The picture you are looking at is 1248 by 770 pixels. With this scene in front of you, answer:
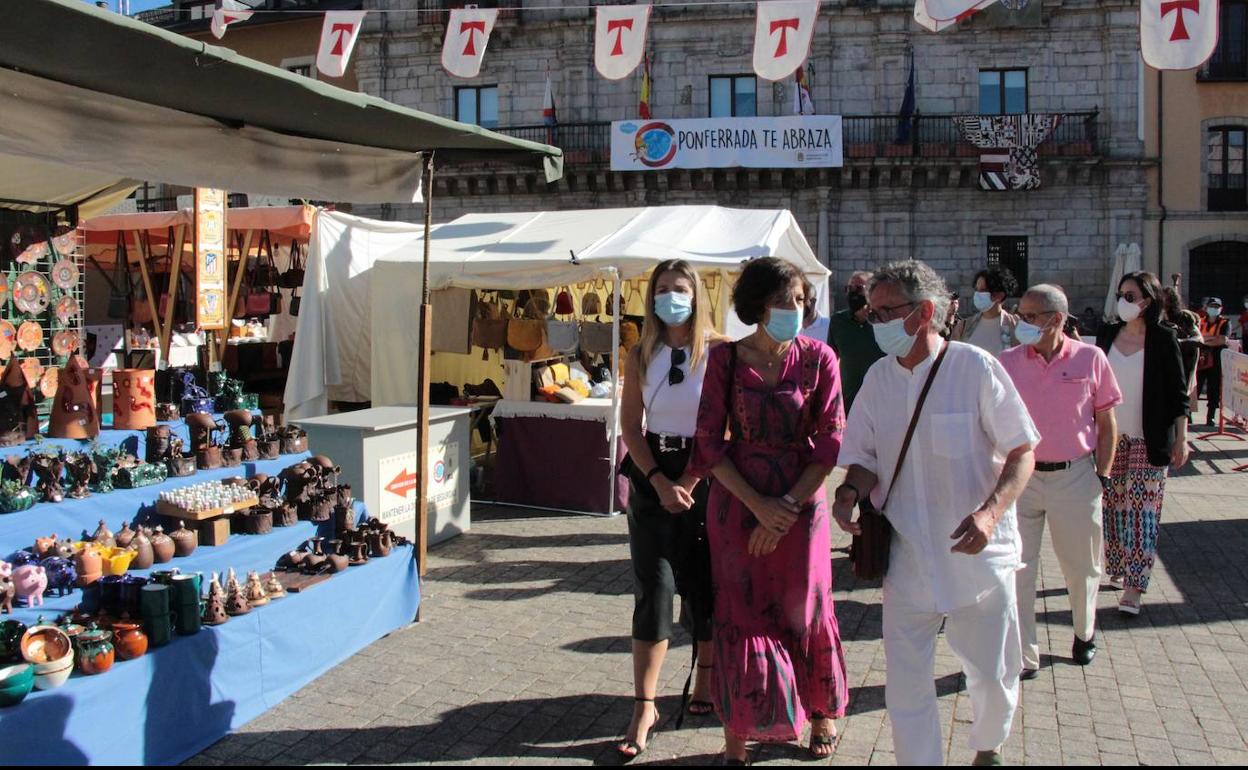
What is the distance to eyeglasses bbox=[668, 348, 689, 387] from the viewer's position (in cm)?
375

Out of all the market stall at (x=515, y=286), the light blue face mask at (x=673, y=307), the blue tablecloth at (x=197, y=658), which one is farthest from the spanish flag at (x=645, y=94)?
the light blue face mask at (x=673, y=307)

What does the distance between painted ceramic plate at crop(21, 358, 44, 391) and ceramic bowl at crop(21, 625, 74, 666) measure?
2637 millimetres

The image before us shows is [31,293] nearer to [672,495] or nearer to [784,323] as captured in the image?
[672,495]

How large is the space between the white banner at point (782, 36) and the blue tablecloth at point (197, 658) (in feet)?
34.6

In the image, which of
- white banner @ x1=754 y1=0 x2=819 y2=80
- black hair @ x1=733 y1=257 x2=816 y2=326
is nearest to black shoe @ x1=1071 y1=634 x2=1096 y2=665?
black hair @ x1=733 y1=257 x2=816 y2=326

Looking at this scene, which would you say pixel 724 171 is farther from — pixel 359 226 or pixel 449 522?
pixel 449 522

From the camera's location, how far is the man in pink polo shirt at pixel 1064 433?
171 inches

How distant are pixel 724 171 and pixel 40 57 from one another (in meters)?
22.7

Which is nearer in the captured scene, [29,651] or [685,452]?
[29,651]

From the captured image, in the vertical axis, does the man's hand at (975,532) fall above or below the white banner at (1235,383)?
below

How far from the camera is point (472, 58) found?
1528 centimetres

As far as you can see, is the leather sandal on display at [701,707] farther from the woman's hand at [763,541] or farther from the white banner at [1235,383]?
the white banner at [1235,383]

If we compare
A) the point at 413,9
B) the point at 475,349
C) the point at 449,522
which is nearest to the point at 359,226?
the point at 475,349

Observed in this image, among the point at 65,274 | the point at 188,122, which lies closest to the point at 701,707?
the point at 188,122
